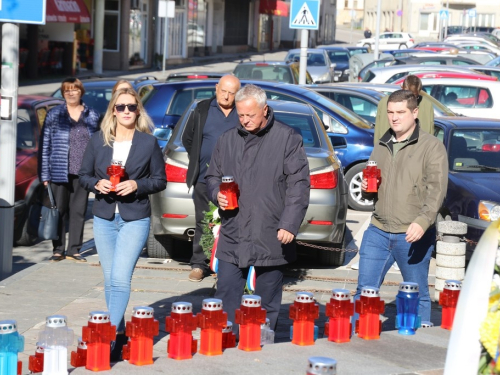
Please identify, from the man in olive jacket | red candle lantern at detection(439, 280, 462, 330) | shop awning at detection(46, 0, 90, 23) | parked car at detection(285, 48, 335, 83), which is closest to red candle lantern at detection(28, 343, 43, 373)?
the man in olive jacket

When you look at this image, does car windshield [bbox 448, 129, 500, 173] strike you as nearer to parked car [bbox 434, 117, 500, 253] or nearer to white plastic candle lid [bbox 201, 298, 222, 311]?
parked car [bbox 434, 117, 500, 253]

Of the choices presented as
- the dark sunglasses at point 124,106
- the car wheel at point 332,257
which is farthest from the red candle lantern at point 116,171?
the car wheel at point 332,257

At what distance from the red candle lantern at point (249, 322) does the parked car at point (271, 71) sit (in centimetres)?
1669

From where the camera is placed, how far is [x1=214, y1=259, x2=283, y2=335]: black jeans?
6168mm

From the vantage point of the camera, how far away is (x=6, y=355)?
5.06m

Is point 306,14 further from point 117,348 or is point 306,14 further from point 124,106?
point 117,348

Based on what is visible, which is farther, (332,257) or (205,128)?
Answer: (332,257)

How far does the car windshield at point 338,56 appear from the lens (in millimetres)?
38938

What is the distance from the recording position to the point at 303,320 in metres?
5.93

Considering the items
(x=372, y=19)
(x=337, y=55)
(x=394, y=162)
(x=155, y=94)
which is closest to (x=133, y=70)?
(x=337, y=55)

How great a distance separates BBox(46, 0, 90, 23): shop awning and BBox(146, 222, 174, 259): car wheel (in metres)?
25.9

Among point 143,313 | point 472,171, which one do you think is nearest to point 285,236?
point 143,313

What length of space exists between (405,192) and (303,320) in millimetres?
1169

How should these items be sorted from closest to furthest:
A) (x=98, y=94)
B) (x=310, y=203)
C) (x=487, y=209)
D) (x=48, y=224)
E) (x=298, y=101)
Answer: (x=310, y=203), (x=48, y=224), (x=487, y=209), (x=298, y=101), (x=98, y=94)
